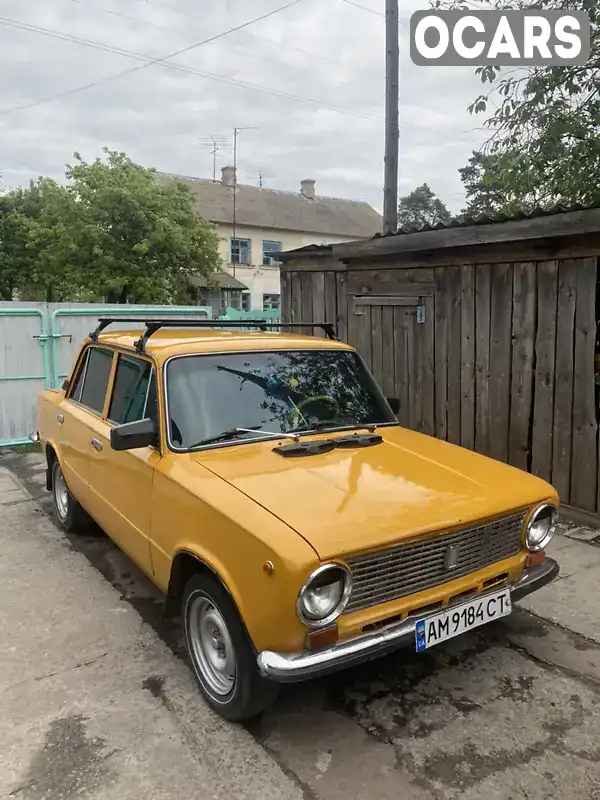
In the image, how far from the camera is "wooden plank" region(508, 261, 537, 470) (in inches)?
223

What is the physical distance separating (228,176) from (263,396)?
37.6m

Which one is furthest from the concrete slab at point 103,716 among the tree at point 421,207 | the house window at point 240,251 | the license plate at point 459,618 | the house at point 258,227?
the tree at point 421,207

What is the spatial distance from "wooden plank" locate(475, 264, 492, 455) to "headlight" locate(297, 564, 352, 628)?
411 centimetres

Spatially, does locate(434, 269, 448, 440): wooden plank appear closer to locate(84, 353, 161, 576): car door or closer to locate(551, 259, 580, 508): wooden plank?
locate(551, 259, 580, 508): wooden plank

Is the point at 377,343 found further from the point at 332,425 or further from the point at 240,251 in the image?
the point at 240,251

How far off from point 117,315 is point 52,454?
4482 millimetres

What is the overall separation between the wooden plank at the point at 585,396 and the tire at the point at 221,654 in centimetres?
377

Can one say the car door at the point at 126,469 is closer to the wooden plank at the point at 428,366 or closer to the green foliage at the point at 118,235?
the wooden plank at the point at 428,366

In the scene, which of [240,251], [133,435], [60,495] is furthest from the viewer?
[240,251]

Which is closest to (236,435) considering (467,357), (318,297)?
(467,357)

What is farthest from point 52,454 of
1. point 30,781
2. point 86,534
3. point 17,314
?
point 17,314

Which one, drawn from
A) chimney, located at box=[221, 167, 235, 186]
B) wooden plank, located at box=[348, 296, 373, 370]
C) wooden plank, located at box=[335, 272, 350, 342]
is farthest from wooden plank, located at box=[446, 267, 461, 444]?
chimney, located at box=[221, 167, 235, 186]

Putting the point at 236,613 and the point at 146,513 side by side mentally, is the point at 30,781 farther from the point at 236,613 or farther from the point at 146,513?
the point at 146,513

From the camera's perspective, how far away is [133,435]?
3256 mm
